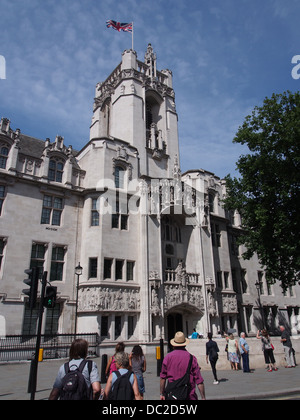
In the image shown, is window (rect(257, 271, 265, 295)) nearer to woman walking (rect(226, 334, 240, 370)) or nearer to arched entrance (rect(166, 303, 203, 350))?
arched entrance (rect(166, 303, 203, 350))

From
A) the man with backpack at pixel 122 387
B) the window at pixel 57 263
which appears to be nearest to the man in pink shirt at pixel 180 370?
the man with backpack at pixel 122 387

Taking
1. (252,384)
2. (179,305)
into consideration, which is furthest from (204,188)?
(252,384)

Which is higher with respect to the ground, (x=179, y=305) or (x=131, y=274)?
A: (x=131, y=274)

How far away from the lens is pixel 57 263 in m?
24.8

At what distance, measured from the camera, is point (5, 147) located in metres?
24.5

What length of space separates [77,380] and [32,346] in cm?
Result: 1840

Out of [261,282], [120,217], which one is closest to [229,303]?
[261,282]

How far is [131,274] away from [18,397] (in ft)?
55.0

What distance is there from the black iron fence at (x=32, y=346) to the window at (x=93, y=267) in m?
4.51

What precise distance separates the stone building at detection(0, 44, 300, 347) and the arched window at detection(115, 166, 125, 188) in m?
0.10
